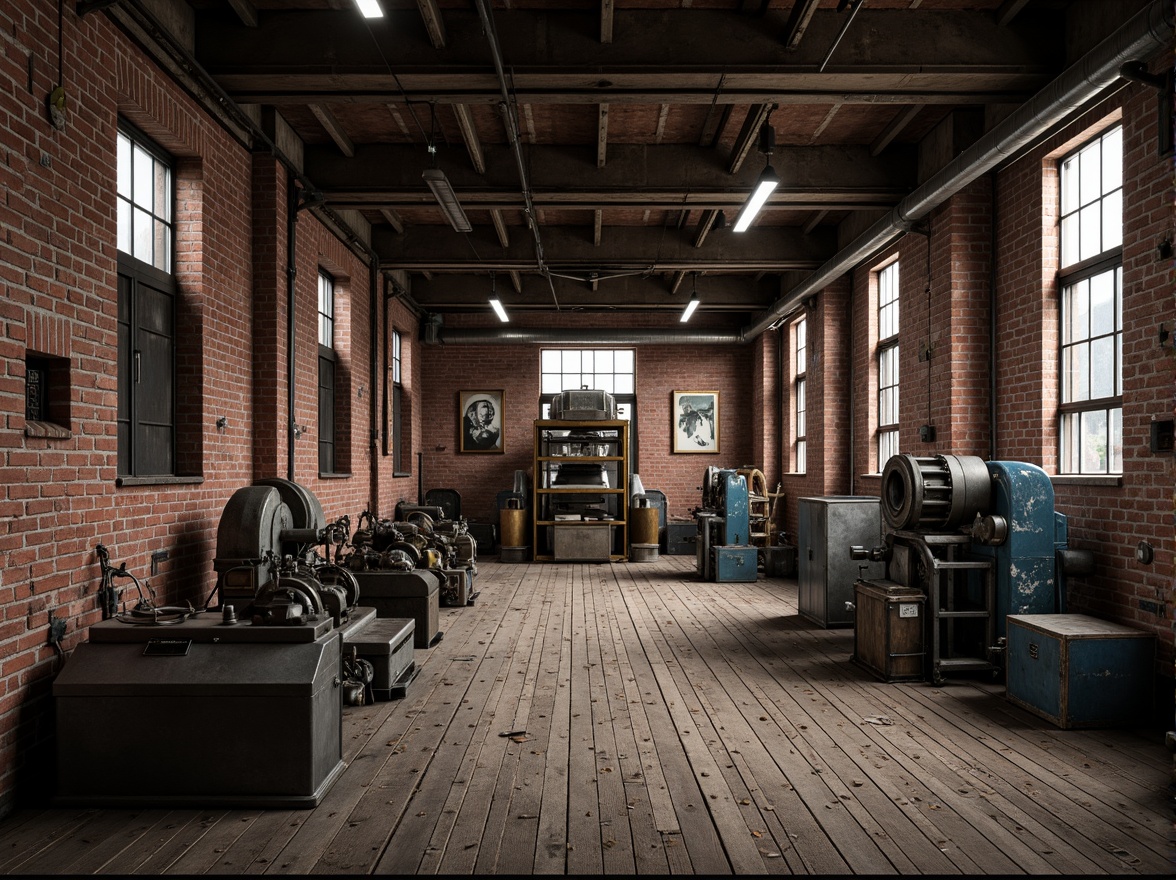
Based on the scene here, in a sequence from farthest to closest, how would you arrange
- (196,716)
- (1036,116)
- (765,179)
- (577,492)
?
(577,492)
(765,179)
(1036,116)
(196,716)

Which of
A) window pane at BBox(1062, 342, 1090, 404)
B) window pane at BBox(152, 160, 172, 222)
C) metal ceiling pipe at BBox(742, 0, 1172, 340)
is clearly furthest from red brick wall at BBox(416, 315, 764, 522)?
window pane at BBox(152, 160, 172, 222)

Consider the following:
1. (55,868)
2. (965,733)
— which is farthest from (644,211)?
(55,868)

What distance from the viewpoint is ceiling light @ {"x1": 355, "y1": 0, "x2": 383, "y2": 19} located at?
4.27 meters

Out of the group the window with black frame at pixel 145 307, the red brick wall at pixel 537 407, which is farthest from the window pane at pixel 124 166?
the red brick wall at pixel 537 407

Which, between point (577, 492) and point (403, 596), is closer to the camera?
point (403, 596)

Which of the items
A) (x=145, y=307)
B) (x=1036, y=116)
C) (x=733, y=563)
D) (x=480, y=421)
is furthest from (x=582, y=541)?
(x=1036, y=116)

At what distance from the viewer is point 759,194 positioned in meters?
6.96

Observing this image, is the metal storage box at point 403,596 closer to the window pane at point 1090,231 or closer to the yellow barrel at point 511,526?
the window pane at point 1090,231

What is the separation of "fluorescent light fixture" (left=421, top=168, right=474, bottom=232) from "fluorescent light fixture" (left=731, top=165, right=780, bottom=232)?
260cm

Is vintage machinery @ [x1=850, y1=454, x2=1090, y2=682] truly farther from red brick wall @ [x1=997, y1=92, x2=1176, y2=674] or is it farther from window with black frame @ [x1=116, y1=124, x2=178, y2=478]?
window with black frame @ [x1=116, y1=124, x2=178, y2=478]

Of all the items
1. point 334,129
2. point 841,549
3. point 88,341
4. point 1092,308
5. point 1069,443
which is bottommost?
point 841,549

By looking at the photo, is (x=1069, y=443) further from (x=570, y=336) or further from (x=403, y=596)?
(x=570, y=336)

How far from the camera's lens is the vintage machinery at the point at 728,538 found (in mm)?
10531

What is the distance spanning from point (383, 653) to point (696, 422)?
10507mm
